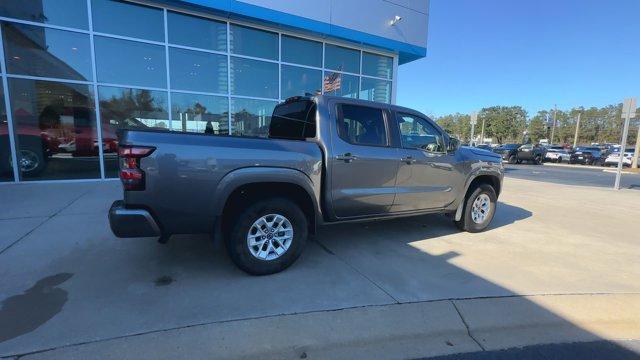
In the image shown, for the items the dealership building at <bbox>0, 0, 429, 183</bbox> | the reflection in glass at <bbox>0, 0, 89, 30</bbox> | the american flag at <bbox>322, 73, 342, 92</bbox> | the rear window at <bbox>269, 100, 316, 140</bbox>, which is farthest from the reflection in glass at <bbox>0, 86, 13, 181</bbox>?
→ the american flag at <bbox>322, 73, 342, 92</bbox>

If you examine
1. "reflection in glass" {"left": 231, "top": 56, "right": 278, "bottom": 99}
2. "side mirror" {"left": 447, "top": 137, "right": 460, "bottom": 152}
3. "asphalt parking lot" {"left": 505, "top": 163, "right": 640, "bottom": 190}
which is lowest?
"asphalt parking lot" {"left": 505, "top": 163, "right": 640, "bottom": 190}

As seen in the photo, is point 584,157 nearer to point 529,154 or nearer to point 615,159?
point 615,159

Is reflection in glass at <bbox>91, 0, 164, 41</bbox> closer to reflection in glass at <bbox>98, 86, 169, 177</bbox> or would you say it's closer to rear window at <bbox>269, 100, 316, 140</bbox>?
reflection in glass at <bbox>98, 86, 169, 177</bbox>

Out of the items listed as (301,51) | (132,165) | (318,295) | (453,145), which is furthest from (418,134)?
(301,51)

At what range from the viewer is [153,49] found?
9.66 m

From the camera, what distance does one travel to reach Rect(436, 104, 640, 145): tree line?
79750 millimetres

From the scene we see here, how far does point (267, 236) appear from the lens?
3.63 meters

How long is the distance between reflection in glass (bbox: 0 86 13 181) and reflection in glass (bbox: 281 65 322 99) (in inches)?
289

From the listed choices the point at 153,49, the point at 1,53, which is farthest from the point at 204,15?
the point at 1,53

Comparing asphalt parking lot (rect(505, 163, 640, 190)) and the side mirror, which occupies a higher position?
the side mirror

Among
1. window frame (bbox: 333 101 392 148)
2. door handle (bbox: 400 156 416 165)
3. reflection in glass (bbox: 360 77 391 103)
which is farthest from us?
reflection in glass (bbox: 360 77 391 103)

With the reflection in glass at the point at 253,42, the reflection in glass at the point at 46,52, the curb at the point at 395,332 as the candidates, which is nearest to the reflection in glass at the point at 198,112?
the reflection in glass at the point at 253,42

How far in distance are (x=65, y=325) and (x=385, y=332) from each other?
8.25ft

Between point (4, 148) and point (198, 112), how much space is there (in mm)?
4751
